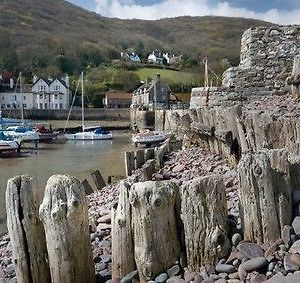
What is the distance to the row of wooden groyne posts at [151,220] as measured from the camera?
198 inches

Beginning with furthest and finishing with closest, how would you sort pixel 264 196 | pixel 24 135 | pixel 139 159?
pixel 24 135 → pixel 139 159 → pixel 264 196

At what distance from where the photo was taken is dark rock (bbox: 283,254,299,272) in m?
4.52

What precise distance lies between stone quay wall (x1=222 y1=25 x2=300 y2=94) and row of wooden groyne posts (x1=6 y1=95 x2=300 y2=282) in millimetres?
8921

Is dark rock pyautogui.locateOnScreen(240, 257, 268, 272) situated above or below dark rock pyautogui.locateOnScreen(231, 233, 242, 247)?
below

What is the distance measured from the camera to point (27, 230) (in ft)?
18.1

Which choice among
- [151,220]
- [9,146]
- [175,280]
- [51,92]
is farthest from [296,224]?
[51,92]

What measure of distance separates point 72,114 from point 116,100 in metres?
13.7

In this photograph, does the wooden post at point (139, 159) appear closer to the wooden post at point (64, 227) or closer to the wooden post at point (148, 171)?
the wooden post at point (148, 171)

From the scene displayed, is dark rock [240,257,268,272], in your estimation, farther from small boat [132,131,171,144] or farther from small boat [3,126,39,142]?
small boat [3,126,39,142]

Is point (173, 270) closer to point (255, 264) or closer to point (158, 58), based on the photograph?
point (255, 264)

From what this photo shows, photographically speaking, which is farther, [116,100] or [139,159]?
[116,100]

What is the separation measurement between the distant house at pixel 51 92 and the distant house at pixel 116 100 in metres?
8.35

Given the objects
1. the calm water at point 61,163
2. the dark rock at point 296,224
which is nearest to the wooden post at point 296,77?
the dark rock at point 296,224

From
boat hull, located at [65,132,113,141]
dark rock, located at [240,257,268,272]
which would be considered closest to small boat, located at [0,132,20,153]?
boat hull, located at [65,132,113,141]
